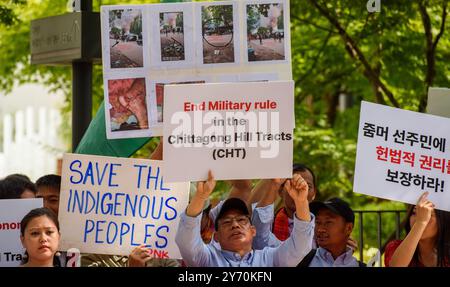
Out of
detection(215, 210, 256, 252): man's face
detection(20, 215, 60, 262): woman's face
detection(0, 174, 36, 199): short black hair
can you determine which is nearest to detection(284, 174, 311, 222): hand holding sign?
detection(215, 210, 256, 252): man's face

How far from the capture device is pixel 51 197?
718cm

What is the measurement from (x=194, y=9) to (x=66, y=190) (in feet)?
4.12

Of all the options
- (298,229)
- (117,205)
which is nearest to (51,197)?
(117,205)

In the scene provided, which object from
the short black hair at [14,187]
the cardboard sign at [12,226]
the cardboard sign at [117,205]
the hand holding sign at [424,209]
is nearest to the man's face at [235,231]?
the cardboard sign at [117,205]

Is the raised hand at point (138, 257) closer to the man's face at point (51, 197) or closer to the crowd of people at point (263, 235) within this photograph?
the crowd of people at point (263, 235)

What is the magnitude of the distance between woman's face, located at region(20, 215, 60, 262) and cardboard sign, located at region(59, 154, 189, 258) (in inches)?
12.4

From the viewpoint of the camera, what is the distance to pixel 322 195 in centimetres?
1524

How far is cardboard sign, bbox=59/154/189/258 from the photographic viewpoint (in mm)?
6430

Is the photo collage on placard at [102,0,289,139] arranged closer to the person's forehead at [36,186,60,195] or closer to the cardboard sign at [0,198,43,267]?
the cardboard sign at [0,198,43,267]

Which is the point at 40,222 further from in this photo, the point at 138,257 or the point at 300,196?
the point at 300,196

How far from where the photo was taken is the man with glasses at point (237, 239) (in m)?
5.93
